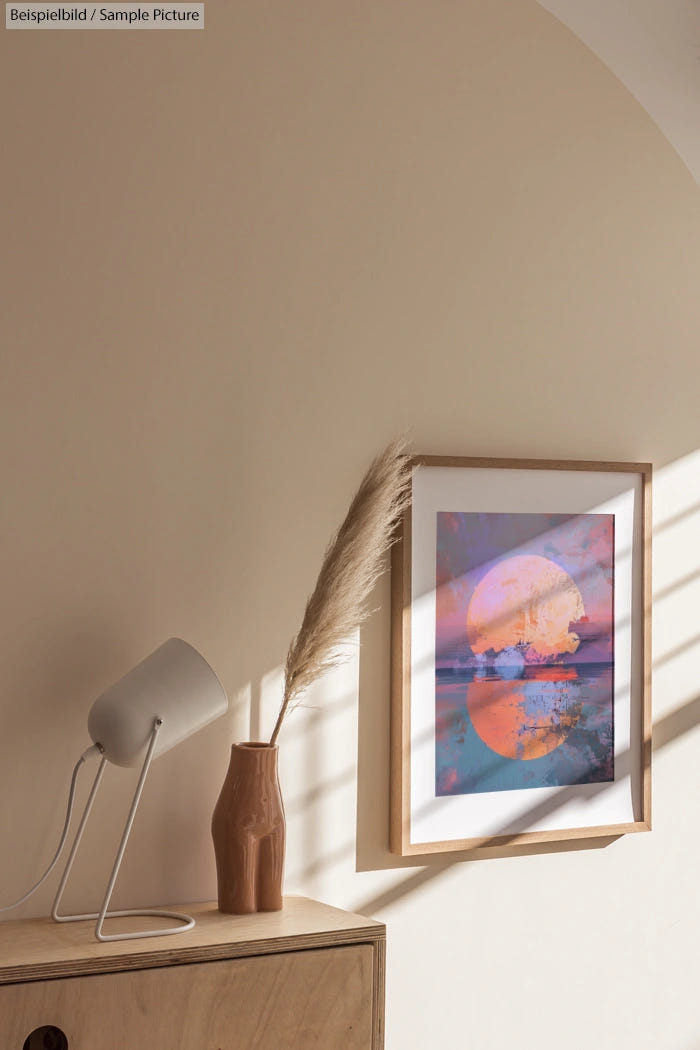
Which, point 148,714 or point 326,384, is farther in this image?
point 326,384

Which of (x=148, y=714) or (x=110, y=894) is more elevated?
(x=148, y=714)

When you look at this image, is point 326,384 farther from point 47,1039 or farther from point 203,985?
point 47,1039

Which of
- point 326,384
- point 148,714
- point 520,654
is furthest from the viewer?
point 520,654

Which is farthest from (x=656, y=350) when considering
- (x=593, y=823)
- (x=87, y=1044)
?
(x=87, y=1044)

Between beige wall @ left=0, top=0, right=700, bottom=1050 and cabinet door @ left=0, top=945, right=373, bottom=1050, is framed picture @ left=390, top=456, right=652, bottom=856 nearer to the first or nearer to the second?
beige wall @ left=0, top=0, right=700, bottom=1050

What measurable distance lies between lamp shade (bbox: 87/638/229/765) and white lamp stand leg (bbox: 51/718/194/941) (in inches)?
0.8

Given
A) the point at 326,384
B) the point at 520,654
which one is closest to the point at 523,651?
the point at 520,654

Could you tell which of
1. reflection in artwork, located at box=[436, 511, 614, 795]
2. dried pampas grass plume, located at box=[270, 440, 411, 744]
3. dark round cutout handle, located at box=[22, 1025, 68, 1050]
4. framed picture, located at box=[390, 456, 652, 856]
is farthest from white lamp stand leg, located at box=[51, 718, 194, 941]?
reflection in artwork, located at box=[436, 511, 614, 795]

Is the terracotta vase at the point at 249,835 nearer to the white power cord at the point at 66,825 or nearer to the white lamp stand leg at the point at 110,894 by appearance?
the white lamp stand leg at the point at 110,894

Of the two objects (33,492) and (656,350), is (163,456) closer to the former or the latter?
(33,492)

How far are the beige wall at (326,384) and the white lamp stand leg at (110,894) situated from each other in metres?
0.06

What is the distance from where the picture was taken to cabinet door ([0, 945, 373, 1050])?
1.46 meters

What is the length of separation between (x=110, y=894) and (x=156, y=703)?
29cm

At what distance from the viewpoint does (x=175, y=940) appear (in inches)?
62.1
